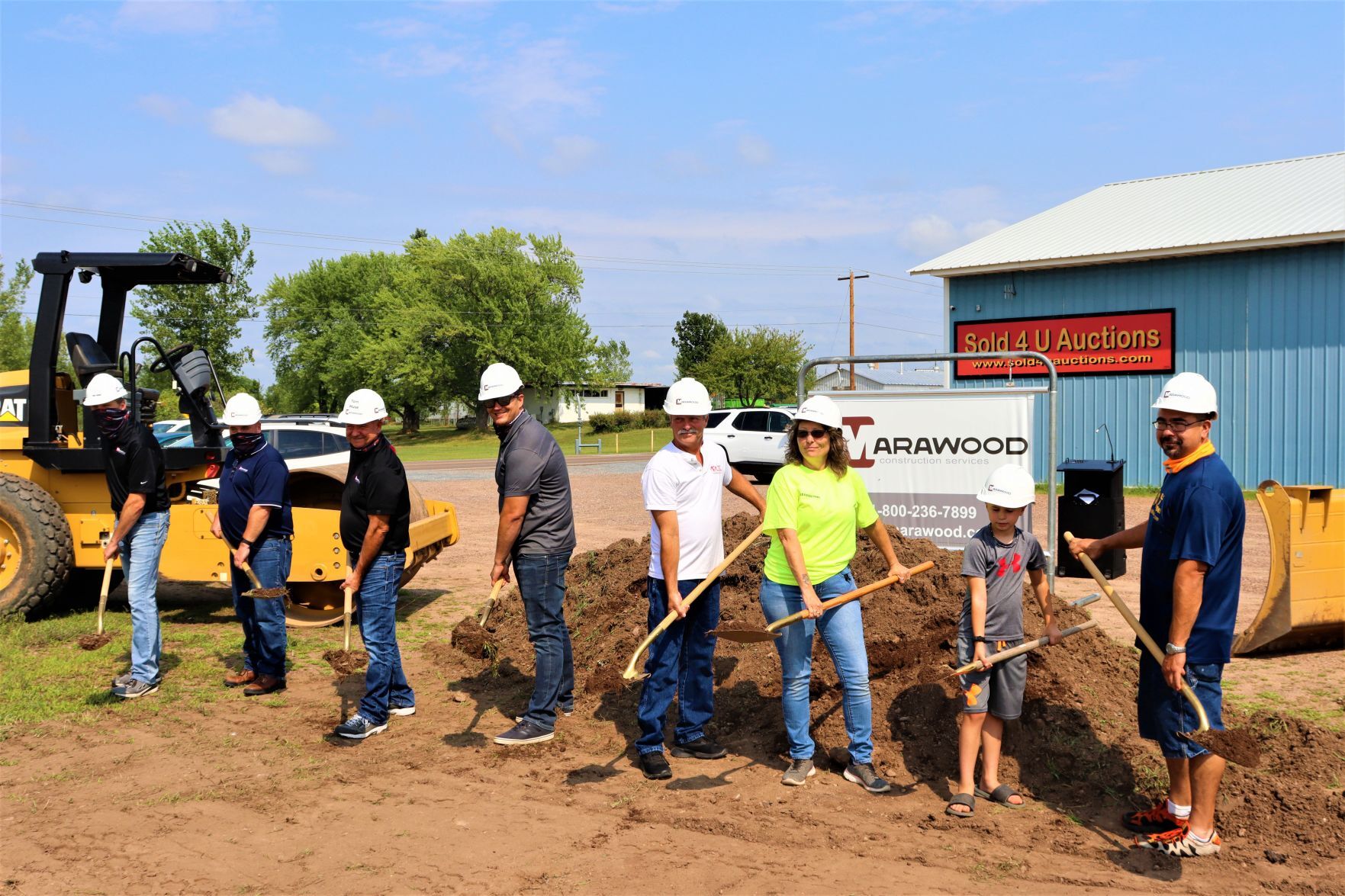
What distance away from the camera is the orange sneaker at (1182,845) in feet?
13.9

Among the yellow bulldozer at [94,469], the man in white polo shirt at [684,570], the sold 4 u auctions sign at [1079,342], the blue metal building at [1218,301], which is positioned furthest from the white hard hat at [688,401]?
the blue metal building at [1218,301]

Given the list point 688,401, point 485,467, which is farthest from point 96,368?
point 485,467

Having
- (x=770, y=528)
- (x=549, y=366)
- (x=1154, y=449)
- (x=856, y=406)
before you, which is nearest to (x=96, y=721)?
(x=770, y=528)

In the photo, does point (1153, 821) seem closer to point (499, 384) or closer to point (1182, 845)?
point (1182, 845)

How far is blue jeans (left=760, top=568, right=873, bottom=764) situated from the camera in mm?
5086

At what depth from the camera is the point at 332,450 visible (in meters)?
14.0

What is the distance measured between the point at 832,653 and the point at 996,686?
2.56 feet

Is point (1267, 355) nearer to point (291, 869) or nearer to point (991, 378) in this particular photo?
point (991, 378)

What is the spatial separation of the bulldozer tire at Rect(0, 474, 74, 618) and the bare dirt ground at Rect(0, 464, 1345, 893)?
99.9 inches

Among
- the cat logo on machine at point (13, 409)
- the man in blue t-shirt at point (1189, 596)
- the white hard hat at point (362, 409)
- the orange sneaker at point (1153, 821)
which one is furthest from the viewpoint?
the cat logo on machine at point (13, 409)

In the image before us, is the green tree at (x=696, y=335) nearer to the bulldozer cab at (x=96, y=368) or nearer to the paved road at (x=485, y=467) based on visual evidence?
the paved road at (x=485, y=467)

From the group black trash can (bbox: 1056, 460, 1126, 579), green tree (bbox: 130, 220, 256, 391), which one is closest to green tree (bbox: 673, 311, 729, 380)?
green tree (bbox: 130, 220, 256, 391)

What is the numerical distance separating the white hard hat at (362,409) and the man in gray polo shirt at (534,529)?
672mm

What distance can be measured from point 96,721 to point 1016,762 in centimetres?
528
